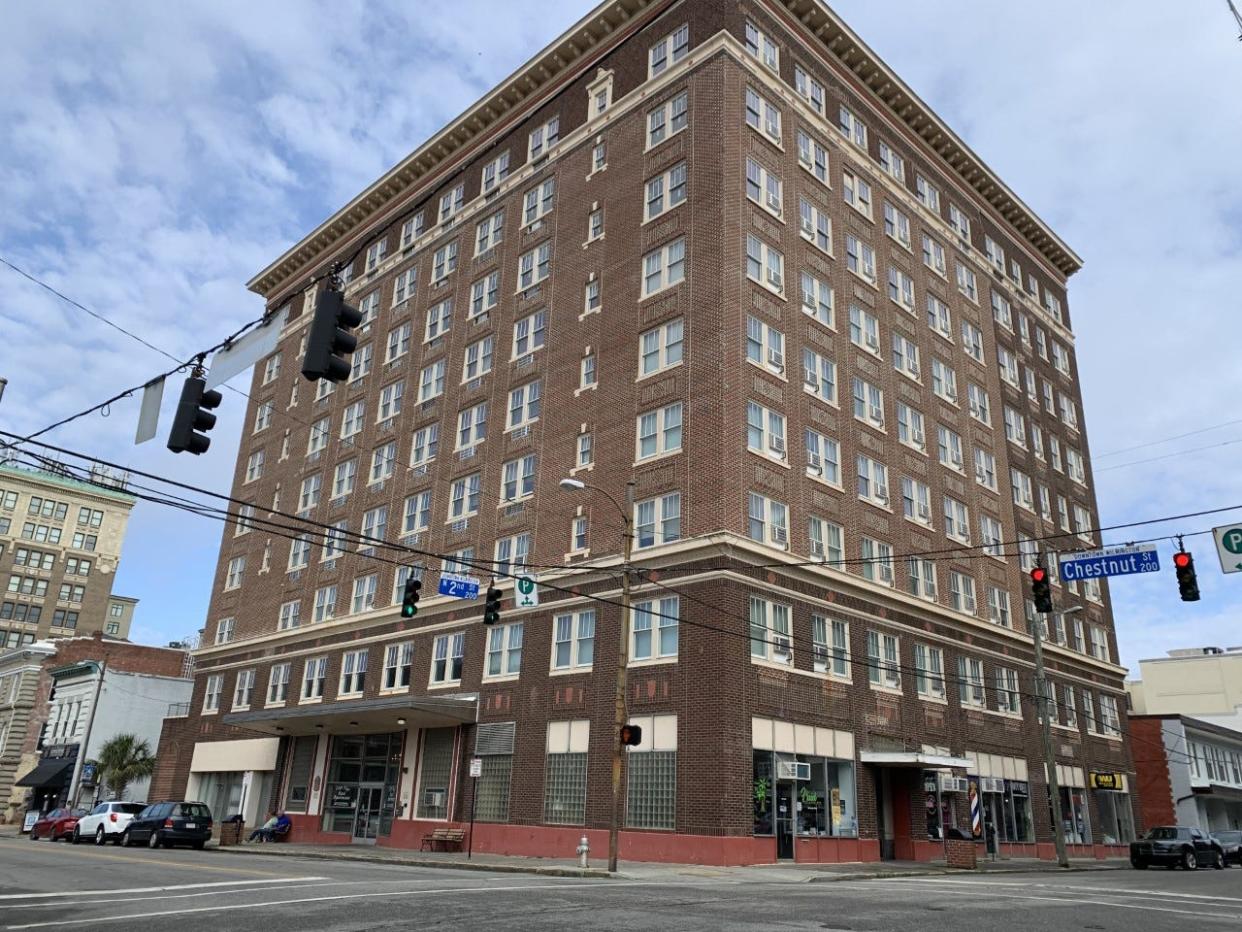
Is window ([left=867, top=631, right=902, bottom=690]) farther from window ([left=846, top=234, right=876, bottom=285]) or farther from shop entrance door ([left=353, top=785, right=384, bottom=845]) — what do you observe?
shop entrance door ([left=353, top=785, right=384, bottom=845])

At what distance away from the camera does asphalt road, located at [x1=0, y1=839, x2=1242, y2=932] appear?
13.2 m

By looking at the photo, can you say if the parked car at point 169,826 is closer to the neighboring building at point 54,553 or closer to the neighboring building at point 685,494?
the neighboring building at point 685,494

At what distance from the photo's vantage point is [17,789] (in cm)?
6838

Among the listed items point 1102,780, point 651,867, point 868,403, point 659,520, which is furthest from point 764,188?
point 1102,780

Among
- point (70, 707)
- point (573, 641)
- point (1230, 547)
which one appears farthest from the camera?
point (70, 707)

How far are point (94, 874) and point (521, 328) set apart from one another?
28803mm

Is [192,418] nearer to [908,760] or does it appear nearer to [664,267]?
[664,267]

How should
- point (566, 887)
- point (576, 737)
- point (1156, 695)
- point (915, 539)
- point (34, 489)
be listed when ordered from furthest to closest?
1. point (34, 489)
2. point (1156, 695)
3. point (915, 539)
4. point (576, 737)
5. point (566, 887)

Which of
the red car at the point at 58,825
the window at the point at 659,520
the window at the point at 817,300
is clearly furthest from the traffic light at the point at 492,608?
the red car at the point at 58,825

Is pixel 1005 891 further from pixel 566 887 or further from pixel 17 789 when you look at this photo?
pixel 17 789

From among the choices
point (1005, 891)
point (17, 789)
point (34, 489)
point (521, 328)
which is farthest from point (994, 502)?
point (34, 489)

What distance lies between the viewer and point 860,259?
44.3 m

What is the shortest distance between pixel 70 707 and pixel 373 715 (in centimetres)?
4049

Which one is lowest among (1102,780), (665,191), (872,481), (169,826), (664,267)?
(169,826)
